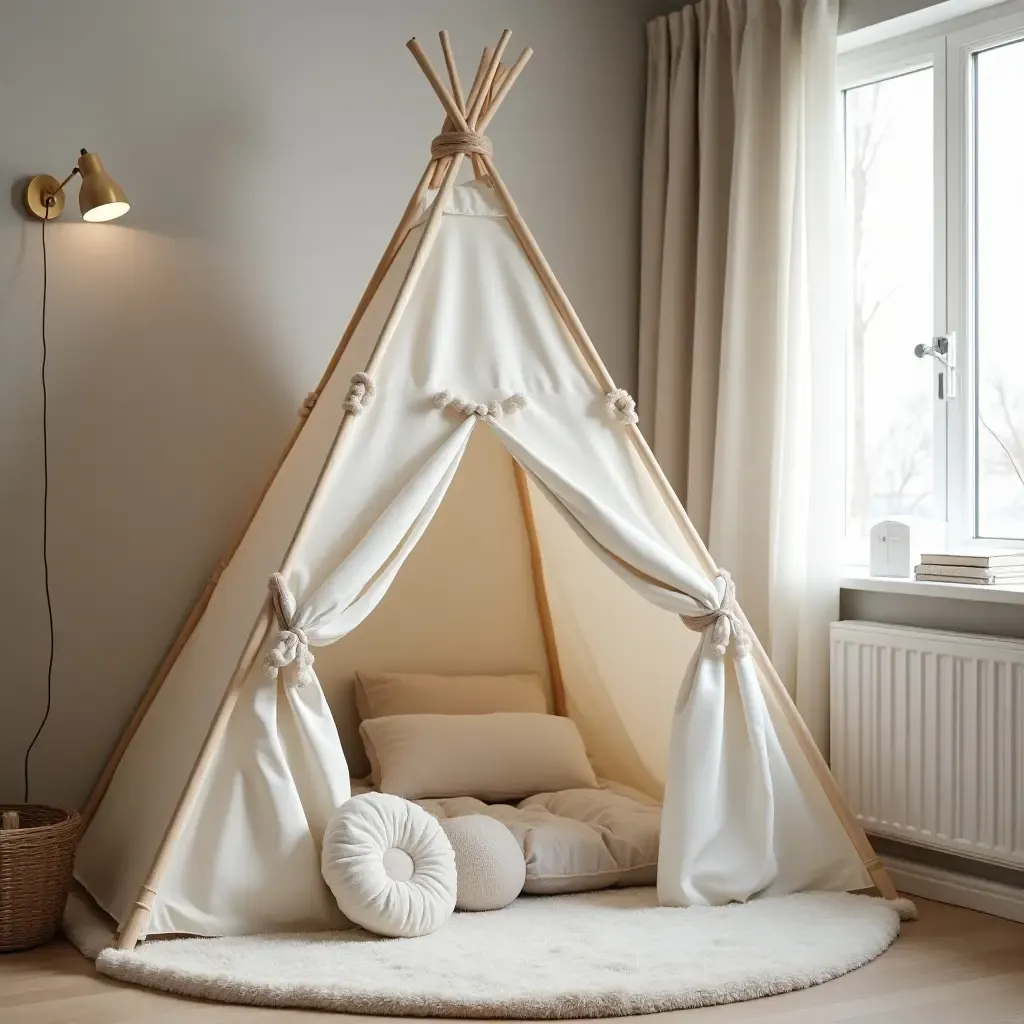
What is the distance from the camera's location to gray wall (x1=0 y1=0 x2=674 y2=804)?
11.3ft

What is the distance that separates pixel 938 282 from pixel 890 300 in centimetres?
21

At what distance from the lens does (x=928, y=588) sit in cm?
343

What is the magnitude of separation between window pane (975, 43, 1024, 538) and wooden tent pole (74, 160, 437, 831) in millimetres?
1466

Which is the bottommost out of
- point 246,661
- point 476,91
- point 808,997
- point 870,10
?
point 808,997

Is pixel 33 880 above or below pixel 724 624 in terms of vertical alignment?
below

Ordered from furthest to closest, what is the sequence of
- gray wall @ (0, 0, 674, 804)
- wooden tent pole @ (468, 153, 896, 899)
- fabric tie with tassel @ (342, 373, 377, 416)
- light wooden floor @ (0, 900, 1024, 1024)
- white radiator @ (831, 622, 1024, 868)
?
gray wall @ (0, 0, 674, 804)
wooden tent pole @ (468, 153, 896, 899)
white radiator @ (831, 622, 1024, 868)
fabric tie with tassel @ (342, 373, 377, 416)
light wooden floor @ (0, 900, 1024, 1024)

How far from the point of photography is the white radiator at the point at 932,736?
3191mm

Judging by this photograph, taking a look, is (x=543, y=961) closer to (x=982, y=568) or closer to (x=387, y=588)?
(x=387, y=588)

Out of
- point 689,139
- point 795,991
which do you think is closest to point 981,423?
point 689,139

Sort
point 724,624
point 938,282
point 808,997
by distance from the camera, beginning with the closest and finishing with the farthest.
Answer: point 808,997 → point 724,624 → point 938,282

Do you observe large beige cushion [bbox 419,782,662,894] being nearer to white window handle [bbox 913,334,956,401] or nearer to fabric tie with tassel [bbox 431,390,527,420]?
fabric tie with tassel [bbox 431,390,527,420]

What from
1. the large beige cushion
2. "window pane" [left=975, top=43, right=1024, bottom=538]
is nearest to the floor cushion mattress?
the large beige cushion

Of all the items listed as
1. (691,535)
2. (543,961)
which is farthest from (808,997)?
(691,535)

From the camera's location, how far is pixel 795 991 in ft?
8.74
